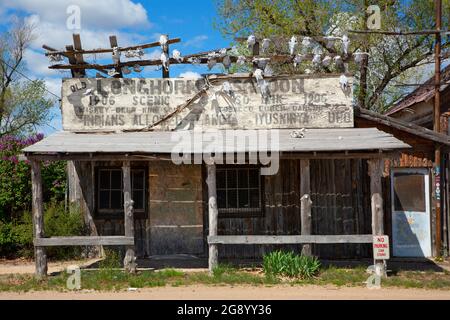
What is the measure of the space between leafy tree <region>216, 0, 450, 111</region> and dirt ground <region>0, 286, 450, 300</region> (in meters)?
12.0

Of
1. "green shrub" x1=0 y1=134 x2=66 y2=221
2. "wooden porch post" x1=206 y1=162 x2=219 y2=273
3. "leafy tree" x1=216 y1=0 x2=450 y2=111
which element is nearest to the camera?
"wooden porch post" x1=206 y1=162 x2=219 y2=273

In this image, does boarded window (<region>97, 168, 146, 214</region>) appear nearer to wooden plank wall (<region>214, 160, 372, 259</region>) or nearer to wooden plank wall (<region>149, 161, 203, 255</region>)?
wooden plank wall (<region>149, 161, 203, 255</region>)

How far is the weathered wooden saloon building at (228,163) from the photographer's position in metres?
10.4

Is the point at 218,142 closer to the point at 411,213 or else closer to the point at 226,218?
the point at 226,218

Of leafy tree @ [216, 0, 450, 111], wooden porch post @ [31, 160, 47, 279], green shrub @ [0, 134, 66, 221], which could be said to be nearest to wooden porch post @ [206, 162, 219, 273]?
wooden porch post @ [31, 160, 47, 279]

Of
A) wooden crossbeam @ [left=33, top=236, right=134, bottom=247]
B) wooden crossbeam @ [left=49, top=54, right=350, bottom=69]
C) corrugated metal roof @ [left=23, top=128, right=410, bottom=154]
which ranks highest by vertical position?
wooden crossbeam @ [left=49, top=54, right=350, bottom=69]

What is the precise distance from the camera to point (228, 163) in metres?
10.9

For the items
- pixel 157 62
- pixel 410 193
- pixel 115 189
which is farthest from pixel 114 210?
pixel 410 193

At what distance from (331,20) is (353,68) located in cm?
223

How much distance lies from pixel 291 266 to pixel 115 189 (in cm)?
505

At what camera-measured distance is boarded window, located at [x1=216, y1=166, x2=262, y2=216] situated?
1273 centimetres

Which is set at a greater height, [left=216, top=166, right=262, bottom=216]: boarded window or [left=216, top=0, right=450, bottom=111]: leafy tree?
[left=216, top=0, right=450, bottom=111]: leafy tree

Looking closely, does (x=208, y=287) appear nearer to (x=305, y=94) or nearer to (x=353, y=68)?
(x=305, y=94)

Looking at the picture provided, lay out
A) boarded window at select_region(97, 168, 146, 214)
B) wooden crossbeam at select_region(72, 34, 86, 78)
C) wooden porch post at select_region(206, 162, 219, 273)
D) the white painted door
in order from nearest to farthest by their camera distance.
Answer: wooden porch post at select_region(206, 162, 219, 273) → wooden crossbeam at select_region(72, 34, 86, 78) → boarded window at select_region(97, 168, 146, 214) → the white painted door
